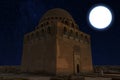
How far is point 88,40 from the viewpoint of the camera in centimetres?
2225

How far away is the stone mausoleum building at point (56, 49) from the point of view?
15656mm

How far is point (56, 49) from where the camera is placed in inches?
609

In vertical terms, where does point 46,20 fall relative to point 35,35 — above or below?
above

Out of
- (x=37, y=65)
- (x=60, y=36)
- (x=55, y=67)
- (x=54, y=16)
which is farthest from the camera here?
(x=54, y=16)

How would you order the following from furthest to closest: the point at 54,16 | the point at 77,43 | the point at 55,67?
1. the point at 54,16
2. the point at 77,43
3. the point at 55,67

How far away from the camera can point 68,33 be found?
17656mm

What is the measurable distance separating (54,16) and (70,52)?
7.13 meters

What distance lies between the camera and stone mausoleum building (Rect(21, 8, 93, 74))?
51.4ft

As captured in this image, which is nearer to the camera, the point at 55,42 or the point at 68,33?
the point at 55,42

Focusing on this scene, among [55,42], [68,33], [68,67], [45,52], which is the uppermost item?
[68,33]

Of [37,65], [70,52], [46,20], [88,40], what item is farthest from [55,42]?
[88,40]

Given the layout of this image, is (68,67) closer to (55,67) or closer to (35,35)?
(55,67)

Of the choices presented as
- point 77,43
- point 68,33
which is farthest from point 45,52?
point 77,43

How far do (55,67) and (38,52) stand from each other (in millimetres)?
4055
